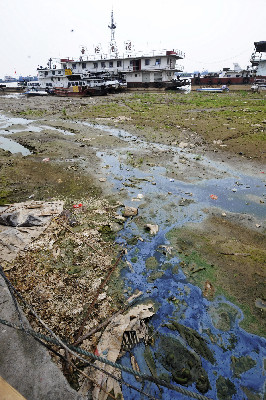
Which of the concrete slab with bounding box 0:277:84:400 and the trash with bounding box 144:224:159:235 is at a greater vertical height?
the trash with bounding box 144:224:159:235

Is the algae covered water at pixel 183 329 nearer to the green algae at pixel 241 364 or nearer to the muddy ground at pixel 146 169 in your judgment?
the green algae at pixel 241 364

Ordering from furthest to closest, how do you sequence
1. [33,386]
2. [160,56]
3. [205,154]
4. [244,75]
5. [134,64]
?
[244,75] < [134,64] < [160,56] < [205,154] < [33,386]

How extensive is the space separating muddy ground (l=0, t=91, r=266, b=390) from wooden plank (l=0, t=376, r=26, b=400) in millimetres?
1035

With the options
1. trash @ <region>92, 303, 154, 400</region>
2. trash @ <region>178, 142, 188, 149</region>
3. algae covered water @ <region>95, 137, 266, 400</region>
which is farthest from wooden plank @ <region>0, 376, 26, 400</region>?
trash @ <region>178, 142, 188, 149</region>

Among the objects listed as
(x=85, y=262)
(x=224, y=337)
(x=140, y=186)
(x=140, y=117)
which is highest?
(x=140, y=117)

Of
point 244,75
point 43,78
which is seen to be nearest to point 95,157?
point 43,78

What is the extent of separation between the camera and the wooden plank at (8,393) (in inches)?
83.6

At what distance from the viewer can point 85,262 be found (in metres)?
4.45

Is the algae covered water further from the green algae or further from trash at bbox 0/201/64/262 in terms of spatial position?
trash at bbox 0/201/64/262

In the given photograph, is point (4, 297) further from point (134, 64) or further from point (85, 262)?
point (134, 64)

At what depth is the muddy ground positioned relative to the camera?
13.5ft

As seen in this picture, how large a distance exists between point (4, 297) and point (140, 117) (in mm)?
15924

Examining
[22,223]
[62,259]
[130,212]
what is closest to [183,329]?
[62,259]

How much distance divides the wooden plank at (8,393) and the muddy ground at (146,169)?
1.04 metres
